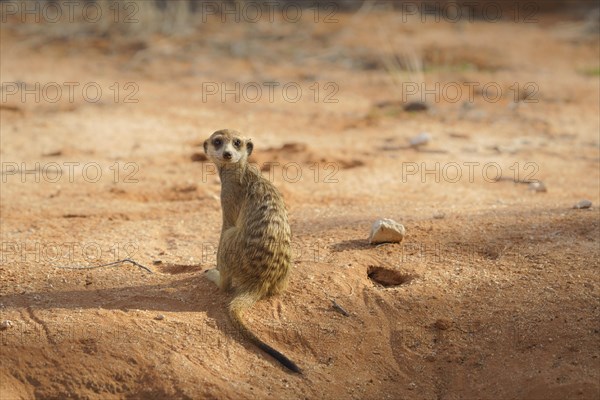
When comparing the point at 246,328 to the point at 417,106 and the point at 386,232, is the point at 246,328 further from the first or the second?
the point at 417,106

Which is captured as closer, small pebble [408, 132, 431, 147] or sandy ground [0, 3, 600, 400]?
sandy ground [0, 3, 600, 400]

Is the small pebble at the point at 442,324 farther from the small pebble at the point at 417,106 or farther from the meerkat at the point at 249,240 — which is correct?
the small pebble at the point at 417,106

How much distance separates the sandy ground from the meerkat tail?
0.05 m

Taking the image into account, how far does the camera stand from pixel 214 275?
4.71 m

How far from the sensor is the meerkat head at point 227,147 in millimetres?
4703

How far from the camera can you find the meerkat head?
4.70 m

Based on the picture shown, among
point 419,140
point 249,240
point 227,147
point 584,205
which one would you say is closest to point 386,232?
point 249,240

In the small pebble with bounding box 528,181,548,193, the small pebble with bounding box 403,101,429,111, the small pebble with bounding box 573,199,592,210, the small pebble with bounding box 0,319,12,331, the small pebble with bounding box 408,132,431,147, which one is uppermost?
the small pebble with bounding box 403,101,429,111

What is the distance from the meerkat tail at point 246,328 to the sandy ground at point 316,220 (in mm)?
49

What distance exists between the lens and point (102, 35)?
12.4 m

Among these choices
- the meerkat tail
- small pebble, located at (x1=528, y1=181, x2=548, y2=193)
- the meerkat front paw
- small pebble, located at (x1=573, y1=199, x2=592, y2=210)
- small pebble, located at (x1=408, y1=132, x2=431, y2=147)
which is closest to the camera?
the meerkat tail

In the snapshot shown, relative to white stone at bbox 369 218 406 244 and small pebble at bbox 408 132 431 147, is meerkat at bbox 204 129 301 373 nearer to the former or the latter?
white stone at bbox 369 218 406 244

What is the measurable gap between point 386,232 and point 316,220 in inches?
32.3

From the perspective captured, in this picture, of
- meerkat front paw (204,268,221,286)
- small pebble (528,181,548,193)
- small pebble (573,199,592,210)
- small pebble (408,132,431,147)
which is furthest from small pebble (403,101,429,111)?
meerkat front paw (204,268,221,286)
